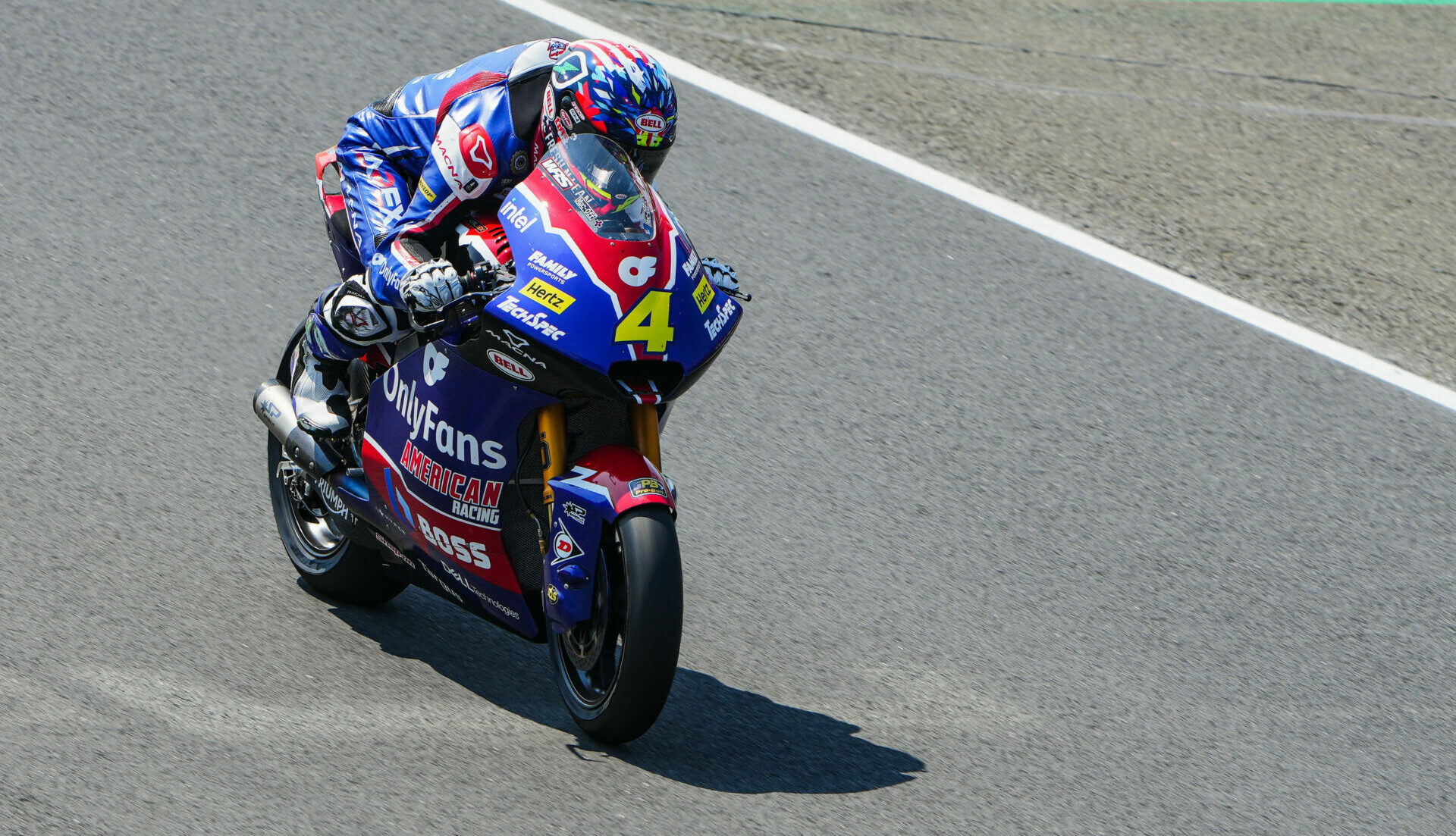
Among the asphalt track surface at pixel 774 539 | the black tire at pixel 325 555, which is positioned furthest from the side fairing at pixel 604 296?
the black tire at pixel 325 555

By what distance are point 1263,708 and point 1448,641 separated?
3.11 feet

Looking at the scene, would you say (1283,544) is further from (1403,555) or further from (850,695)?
(850,695)

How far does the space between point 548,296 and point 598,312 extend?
5.5 inches

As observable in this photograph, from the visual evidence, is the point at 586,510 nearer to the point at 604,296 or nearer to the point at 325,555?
the point at 604,296

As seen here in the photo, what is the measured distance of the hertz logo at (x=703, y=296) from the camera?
A: 4.25m

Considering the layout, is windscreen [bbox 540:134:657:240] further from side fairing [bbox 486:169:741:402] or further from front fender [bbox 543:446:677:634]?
front fender [bbox 543:446:677:634]

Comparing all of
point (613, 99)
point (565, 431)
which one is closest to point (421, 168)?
point (613, 99)

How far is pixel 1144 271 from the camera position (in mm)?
7812

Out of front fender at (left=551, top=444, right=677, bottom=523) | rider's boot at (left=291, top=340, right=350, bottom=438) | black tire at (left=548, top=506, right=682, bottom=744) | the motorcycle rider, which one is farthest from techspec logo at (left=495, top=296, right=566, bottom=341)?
rider's boot at (left=291, top=340, right=350, bottom=438)

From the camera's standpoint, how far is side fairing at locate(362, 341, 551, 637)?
4438mm

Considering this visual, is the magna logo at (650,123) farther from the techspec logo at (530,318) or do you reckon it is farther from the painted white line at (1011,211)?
the painted white line at (1011,211)

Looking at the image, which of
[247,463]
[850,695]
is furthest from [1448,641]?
[247,463]

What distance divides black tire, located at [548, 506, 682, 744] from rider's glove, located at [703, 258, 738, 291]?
0.69 meters

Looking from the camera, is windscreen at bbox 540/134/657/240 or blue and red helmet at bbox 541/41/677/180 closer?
windscreen at bbox 540/134/657/240
